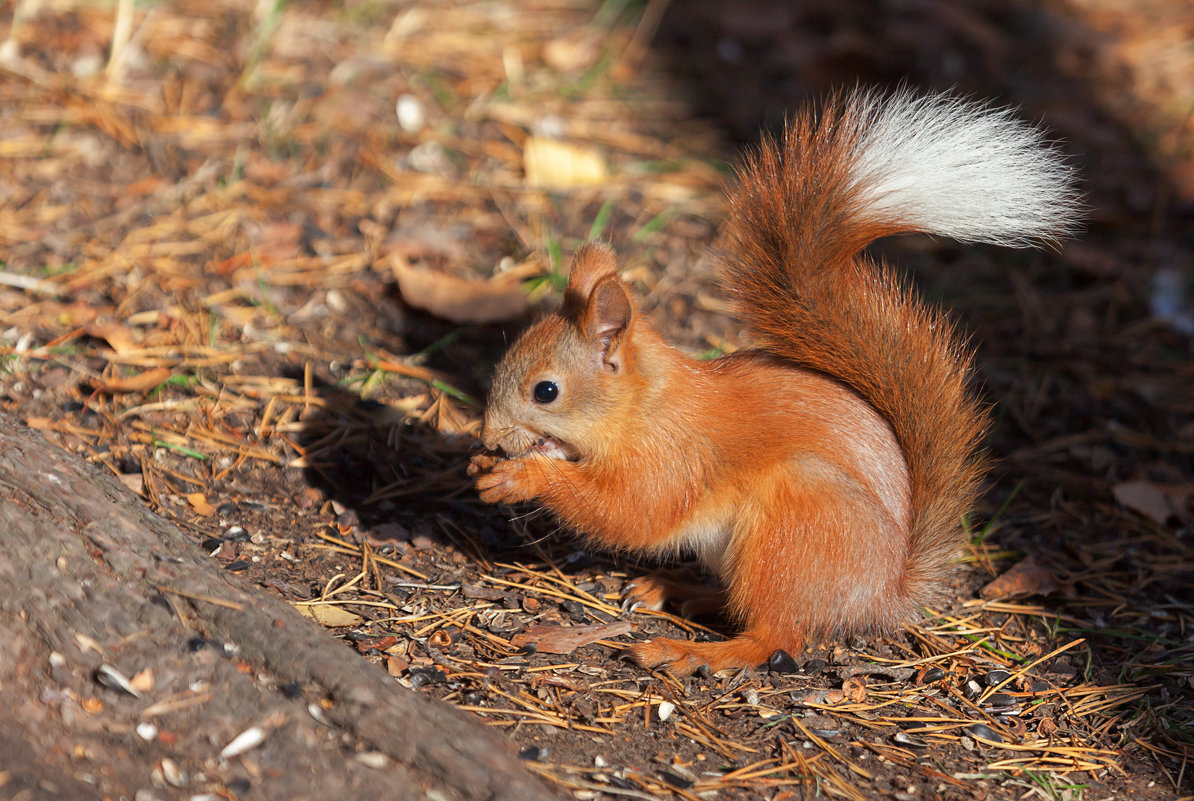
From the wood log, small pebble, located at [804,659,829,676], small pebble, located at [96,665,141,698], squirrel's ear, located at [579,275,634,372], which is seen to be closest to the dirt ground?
small pebble, located at [804,659,829,676]

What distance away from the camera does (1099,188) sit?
12.7 feet

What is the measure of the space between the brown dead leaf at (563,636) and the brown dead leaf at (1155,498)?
1407 millimetres

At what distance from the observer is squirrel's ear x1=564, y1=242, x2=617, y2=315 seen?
2.22m

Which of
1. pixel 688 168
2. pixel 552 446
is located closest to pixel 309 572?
pixel 552 446

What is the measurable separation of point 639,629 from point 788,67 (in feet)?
9.66

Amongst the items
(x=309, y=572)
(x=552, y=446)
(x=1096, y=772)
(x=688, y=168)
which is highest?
(x=688, y=168)

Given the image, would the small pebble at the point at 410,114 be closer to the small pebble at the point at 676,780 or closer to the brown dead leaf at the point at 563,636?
the brown dead leaf at the point at 563,636

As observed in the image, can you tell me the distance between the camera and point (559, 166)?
11.8 ft

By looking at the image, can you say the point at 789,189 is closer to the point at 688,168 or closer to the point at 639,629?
the point at 639,629

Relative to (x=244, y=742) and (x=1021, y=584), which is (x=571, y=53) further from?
(x=244, y=742)

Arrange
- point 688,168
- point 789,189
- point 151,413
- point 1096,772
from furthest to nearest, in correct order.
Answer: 1. point 688,168
2. point 151,413
3. point 789,189
4. point 1096,772

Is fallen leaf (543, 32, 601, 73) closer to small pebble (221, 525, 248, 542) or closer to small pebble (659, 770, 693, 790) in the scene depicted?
small pebble (221, 525, 248, 542)

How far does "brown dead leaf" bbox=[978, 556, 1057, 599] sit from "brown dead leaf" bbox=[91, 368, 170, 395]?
199cm

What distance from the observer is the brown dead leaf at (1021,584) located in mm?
2350
